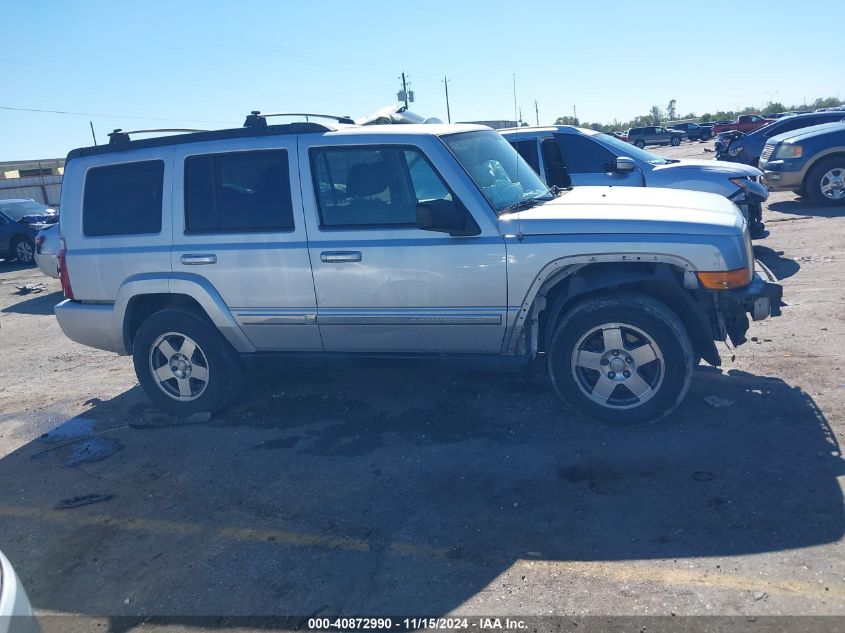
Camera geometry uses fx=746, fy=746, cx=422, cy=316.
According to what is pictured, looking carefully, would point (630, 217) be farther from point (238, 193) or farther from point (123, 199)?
point (123, 199)

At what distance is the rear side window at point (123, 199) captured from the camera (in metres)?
5.88

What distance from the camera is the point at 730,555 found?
3.52 m

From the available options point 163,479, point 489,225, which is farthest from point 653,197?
point 163,479

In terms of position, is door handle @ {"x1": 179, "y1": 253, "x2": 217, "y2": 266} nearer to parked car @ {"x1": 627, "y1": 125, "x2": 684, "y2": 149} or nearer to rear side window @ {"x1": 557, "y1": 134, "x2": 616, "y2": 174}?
rear side window @ {"x1": 557, "y1": 134, "x2": 616, "y2": 174}

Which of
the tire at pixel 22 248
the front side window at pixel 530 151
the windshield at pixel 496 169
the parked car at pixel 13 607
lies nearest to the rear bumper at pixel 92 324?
the windshield at pixel 496 169

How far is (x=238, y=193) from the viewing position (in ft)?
18.5

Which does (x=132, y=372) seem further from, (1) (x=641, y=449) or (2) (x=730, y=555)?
(2) (x=730, y=555)

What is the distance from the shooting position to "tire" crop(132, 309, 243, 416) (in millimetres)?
5875

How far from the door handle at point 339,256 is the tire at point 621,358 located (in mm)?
1490

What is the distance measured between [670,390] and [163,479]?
3.44 metres

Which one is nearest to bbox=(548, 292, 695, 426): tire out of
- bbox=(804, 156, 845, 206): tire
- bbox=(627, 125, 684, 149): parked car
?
bbox=(804, 156, 845, 206): tire

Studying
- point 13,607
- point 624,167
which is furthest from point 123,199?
point 624,167

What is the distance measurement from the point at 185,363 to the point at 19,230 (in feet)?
45.8

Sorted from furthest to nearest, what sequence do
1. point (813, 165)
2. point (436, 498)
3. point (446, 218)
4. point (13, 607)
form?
point (813, 165) → point (446, 218) → point (436, 498) → point (13, 607)
